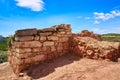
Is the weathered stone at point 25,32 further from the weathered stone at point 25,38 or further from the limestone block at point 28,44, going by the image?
the limestone block at point 28,44

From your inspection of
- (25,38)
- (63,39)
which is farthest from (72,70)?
(25,38)

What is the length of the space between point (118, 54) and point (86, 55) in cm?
127

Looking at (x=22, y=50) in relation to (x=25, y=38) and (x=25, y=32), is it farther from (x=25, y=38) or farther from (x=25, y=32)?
(x=25, y=32)

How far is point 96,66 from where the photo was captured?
22.6 ft

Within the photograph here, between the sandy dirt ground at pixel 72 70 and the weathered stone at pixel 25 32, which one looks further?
the weathered stone at pixel 25 32

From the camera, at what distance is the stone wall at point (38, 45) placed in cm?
765

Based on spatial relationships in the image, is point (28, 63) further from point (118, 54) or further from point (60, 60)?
point (118, 54)

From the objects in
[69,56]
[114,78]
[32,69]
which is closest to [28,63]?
[32,69]

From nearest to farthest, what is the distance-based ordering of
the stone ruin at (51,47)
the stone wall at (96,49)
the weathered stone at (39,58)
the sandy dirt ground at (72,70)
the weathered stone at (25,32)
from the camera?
the sandy dirt ground at (72,70)
the stone wall at (96,49)
the stone ruin at (51,47)
the weathered stone at (25,32)
the weathered stone at (39,58)

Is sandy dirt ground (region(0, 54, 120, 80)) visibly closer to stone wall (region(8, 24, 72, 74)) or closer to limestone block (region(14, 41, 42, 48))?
stone wall (region(8, 24, 72, 74))

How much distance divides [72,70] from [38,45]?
1.91 m

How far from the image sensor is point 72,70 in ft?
22.5

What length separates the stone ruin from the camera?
757 centimetres

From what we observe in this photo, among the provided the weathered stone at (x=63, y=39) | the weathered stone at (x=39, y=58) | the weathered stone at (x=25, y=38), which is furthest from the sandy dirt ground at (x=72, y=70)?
the weathered stone at (x=25, y=38)
